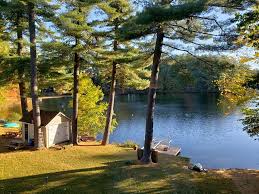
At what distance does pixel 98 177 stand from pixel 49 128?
29.0 feet

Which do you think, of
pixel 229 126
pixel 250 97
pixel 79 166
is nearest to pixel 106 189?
pixel 79 166

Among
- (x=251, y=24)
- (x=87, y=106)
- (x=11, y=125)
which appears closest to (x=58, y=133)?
(x=87, y=106)

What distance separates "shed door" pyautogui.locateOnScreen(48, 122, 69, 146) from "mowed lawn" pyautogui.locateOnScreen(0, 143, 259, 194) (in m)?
3.03

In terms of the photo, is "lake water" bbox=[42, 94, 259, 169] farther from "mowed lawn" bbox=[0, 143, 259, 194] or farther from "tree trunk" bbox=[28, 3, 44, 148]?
"tree trunk" bbox=[28, 3, 44, 148]

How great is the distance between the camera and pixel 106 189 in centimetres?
1450

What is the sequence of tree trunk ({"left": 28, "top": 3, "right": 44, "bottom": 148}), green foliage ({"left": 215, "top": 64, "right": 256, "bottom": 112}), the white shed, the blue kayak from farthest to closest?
1. the blue kayak
2. the white shed
3. tree trunk ({"left": 28, "top": 3, "right": 44, "bottom": 148})
4. green foliage ({"left": 215, "top": 64, "right": 256, "bottom": 112})

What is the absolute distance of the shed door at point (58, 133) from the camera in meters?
23.9

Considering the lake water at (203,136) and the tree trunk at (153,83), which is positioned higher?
the tree trunk at (153,83)

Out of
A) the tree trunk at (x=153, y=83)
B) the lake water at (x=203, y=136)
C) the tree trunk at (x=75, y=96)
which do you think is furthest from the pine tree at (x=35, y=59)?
the lake water at (x=203, y=136)

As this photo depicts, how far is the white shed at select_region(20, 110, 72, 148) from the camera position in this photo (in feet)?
77.1

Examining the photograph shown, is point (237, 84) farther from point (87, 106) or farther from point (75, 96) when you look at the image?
point (87, 106)

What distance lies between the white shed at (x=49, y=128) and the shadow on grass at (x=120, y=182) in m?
6.95

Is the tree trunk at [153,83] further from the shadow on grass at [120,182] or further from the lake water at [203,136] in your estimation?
the lake water at [203,136]

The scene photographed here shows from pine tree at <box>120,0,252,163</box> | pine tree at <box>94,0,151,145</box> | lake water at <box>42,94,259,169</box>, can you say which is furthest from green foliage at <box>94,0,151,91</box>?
lake water at <box>42,94,259,169</box>
